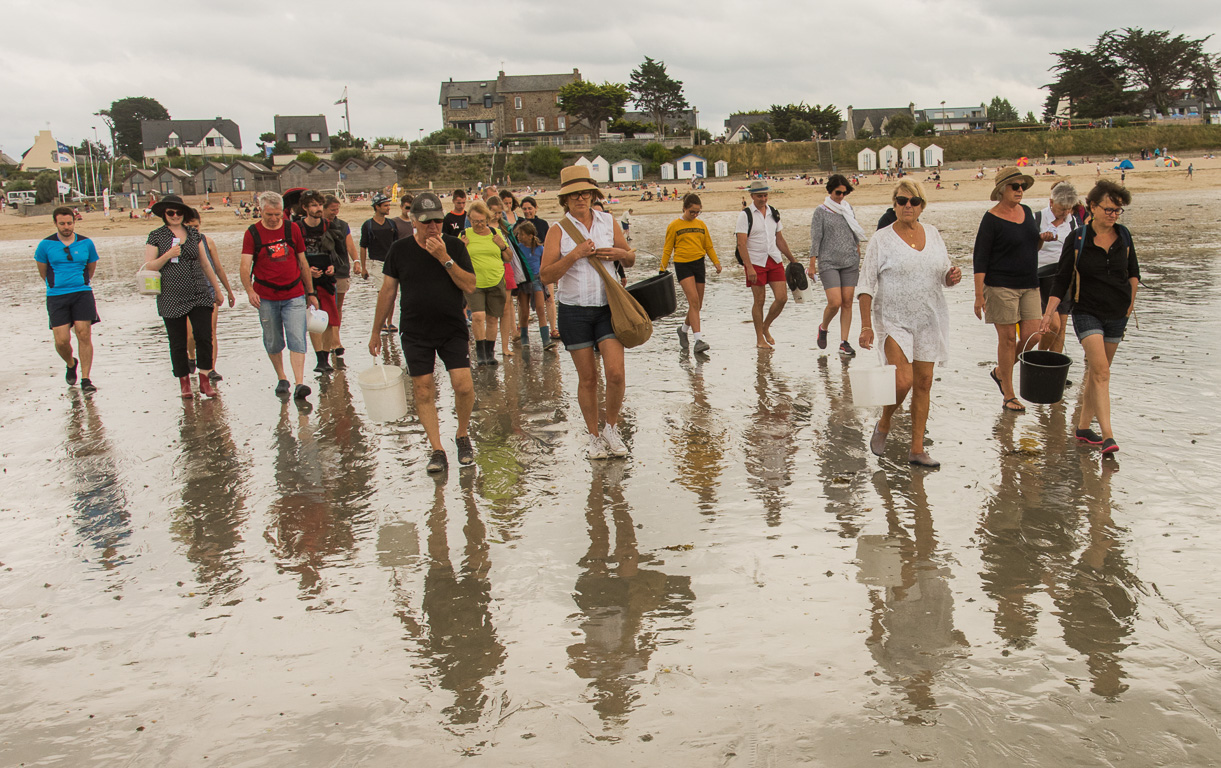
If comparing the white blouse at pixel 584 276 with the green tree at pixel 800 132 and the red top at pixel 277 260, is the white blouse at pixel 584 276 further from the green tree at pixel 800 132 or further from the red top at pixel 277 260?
the green tree at pixel 800 132

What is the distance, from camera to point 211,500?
5773 mm

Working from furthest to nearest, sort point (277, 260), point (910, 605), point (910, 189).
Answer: point (277, 260) → point (910, 189) → point (910, 605)

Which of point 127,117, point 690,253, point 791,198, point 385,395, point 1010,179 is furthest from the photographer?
point 127,117

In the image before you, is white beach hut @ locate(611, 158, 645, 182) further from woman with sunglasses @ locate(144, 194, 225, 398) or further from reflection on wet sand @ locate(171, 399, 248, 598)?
reflection on wet sand @ locate(171, 399, 248, 598)

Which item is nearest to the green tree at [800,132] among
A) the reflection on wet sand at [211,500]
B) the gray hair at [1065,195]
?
the gray hair at [1065,195]

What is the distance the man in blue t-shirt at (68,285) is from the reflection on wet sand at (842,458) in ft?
25.4

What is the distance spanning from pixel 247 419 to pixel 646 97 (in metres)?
102

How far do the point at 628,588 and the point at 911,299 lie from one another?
289cm

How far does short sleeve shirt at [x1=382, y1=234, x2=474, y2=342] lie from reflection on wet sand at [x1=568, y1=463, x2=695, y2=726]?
6.35 feet

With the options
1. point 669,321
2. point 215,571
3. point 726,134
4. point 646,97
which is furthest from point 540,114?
point 215,571

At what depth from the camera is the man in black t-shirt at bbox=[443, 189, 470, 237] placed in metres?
9.77

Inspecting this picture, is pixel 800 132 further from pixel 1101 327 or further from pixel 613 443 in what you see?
pixel 613 443

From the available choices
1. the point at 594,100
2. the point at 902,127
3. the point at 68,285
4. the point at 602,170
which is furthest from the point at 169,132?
the point at 68,285

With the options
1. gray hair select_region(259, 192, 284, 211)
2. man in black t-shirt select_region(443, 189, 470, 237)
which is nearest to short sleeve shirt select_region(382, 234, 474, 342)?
gray hair select_region(259, 192, 284, 211)
